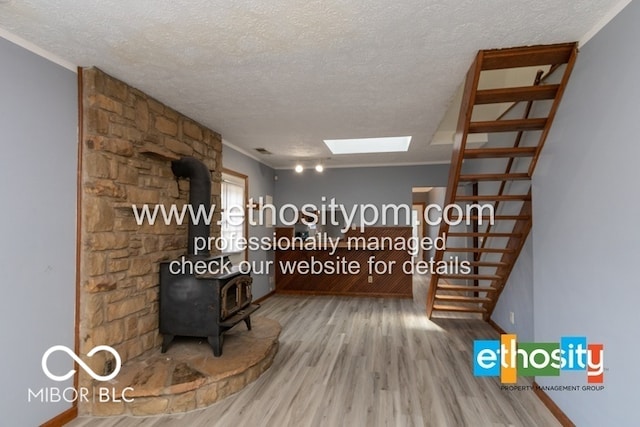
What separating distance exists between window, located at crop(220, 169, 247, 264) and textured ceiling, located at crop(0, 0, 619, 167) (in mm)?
1541

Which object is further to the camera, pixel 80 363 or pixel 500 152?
pixel 500 152

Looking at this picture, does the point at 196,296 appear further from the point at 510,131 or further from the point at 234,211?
the point at 510,131

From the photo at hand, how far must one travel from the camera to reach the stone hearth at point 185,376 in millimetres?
2324

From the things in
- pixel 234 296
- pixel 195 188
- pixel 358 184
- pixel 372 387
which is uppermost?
pixel 358 184

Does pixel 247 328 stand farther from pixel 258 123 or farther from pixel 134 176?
pixel 258 123

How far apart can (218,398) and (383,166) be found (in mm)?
4907

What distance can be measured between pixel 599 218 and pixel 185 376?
299cm

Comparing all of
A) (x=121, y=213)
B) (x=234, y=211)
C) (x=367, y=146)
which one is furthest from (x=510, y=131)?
(x=234, y=211)

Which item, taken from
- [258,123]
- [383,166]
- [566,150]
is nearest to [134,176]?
[258,123]

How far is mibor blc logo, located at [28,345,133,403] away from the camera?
2.10m

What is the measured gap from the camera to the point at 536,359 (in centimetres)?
265

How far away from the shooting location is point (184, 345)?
10.1 feet

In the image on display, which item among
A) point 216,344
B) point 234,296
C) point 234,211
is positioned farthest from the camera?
point 234,211

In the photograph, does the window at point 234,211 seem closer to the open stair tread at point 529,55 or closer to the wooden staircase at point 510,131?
the wooden staircase at point 510,131
